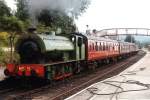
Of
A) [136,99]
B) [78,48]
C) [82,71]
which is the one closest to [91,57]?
[82,71]

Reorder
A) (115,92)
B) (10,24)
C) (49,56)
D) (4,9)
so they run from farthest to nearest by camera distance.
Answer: (4,9)
(10,24)
(49,56)
(115,92)

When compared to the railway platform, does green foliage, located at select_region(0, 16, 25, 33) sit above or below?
above

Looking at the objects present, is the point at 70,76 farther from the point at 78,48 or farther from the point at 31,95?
the point at 31,95

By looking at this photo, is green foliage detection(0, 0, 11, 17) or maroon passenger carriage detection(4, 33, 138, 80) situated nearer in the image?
maroon passenger carriage detection(4, 33, 138, 80)

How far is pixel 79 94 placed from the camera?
16250 mm

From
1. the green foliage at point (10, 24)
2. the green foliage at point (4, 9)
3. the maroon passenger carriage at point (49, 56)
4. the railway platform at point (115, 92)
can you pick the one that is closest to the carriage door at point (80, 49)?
the maroon passenger carriage at point (49, 56)

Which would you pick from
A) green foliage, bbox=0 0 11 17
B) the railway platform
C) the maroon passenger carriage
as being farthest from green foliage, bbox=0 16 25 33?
the railway platform

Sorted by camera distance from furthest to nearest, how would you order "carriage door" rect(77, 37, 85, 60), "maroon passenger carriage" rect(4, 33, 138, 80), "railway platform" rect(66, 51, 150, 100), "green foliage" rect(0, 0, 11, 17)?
"green foliage" rect(0, 0, 11, 17) < "carriage door" rect(77, 37, 85, 60) < "maroon passenger carriage" rect(4, 33, 138, 80) < "railway platform" rect(66, 51, 150, 100)

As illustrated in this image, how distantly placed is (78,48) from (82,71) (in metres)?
3.88

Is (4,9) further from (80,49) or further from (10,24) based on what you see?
(80,49)

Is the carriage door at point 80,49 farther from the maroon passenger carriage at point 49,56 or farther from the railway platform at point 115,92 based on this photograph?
the railway platform at point 115,92

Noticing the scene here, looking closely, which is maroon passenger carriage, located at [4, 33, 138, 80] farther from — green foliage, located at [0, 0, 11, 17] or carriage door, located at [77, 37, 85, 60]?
green foliage, located at [0, 0, 11, 17]

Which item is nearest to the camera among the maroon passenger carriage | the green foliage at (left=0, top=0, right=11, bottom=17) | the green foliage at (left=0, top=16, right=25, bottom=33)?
the maroon passenger carriage

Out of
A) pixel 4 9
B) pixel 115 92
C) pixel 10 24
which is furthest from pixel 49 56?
pixel 4 9
